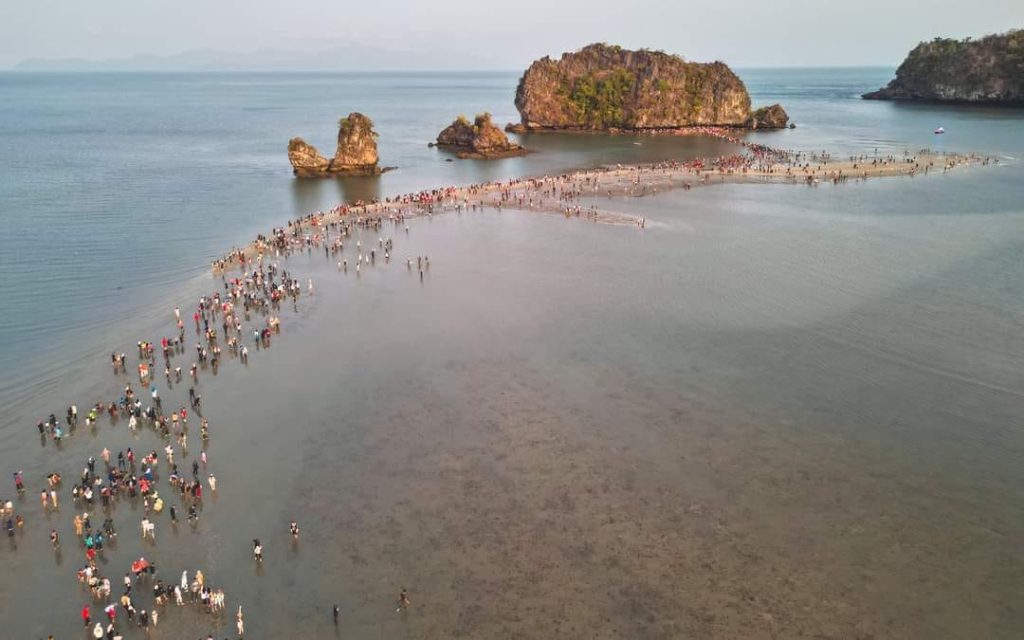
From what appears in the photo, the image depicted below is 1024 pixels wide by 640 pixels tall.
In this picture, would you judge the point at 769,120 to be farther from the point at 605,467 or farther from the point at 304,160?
the point at 605,467

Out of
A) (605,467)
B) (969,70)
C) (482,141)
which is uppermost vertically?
(969,70)

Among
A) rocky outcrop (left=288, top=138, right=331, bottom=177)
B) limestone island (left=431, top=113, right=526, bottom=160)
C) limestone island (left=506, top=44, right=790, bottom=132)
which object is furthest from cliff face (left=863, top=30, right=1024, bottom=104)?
rocky outcrop (left=288, top=138, right=331, bottom=177)

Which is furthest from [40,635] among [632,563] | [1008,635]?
[1008,635]

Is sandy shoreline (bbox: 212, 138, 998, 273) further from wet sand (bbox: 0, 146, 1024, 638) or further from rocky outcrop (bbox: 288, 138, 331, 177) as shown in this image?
wet sand (bbox: 0, 146, 1024, 638)

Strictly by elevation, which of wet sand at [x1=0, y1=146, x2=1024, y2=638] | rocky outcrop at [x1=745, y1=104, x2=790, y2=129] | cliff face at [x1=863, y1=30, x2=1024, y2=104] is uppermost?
cliff face at [x1=863, y1=30, x2=1024, y2=104]

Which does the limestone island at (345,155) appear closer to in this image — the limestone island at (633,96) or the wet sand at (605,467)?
the wet sand at (605,467)

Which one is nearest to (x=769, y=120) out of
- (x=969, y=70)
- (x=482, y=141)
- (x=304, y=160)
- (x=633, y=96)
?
(x=633, y=96)

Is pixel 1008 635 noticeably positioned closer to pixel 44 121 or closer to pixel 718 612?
pixel 718 612
